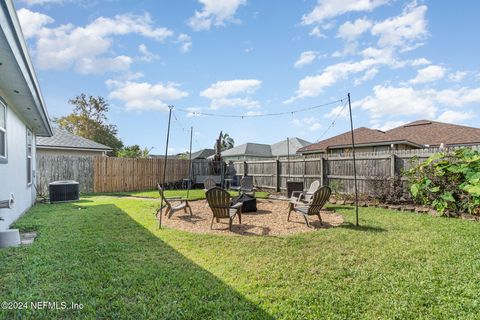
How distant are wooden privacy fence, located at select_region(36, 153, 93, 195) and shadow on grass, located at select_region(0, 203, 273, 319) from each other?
898cm

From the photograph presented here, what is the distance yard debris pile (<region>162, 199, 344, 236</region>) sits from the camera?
18.3 ft

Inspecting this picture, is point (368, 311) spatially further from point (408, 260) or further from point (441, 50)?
point (441, 50)

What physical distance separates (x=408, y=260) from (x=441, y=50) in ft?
30.3

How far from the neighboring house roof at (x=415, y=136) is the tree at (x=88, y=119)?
984 inches

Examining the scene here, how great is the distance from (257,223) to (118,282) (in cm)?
382

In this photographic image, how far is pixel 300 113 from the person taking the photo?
1142 cm

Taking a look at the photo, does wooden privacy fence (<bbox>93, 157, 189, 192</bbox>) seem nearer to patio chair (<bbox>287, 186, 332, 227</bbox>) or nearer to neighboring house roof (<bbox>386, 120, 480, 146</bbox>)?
patio chair (<bbox>287, 186, 332, 227</bbox>)

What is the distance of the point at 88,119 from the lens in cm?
3219

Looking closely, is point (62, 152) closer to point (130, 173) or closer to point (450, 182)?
point (130, 173)

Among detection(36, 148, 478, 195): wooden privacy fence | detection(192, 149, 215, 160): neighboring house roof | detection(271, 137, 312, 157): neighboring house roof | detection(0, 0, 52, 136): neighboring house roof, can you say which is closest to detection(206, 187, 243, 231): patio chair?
detection(0, 0, 52, 136): neighboring house roof

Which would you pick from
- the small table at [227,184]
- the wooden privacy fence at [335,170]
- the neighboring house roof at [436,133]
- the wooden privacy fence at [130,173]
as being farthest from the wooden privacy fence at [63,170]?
the neighboring house roof at [436,133]

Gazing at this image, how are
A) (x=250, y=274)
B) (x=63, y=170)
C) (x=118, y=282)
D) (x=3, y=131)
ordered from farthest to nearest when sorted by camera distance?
(x=63, y=170)
(x=3, y=131)
(x=250, y=274)
(x=118, y=282)

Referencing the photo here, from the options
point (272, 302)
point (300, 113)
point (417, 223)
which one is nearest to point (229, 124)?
point (300, 113)

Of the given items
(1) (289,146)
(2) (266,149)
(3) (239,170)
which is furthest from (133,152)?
(1) (289,146)
